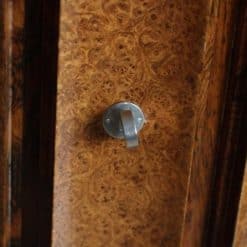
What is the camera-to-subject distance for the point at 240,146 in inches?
22.9

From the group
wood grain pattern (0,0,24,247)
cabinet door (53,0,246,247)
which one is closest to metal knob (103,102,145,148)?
cabinet door (53,0,246,247)

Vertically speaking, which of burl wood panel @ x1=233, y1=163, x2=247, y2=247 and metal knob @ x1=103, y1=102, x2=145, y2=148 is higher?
metal knob @ x1=103, y1=102, x2=145, y2=148

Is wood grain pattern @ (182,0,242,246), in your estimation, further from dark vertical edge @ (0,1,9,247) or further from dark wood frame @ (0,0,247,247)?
dark vertical edge @ (0,1,9,247)

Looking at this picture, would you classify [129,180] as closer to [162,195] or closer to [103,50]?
[162,195]

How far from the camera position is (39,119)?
22.4 inches

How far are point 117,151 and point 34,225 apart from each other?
6.1 inches

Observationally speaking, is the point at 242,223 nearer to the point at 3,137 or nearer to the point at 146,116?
the point at 146,116

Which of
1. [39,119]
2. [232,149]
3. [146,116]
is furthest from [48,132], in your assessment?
[232,149]

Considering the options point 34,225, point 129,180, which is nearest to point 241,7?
point 129,180

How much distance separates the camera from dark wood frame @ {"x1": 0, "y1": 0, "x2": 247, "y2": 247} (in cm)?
54

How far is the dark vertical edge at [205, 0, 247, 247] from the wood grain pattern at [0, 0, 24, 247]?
0.26 m

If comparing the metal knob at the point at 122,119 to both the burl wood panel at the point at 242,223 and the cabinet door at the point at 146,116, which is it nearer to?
the cabinet door at the point at 146,116

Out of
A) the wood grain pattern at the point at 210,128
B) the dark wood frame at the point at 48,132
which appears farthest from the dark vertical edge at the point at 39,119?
the wood grain pattern at the point at 210,128

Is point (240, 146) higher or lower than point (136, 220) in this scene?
higher
